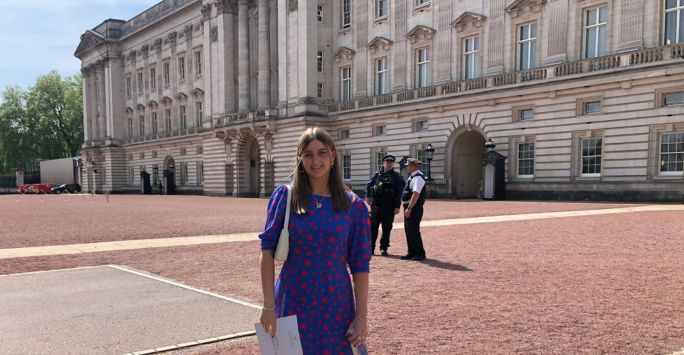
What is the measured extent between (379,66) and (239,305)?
3412 centimetres

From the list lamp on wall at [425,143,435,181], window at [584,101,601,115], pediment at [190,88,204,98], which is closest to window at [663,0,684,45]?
window at [584,101,601,115]

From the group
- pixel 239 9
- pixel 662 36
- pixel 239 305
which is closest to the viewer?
pixel 239 305

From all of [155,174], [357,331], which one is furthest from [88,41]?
[357,331]

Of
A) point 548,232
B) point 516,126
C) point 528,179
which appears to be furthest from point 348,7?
point 548,232

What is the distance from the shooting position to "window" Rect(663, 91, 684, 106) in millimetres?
22906

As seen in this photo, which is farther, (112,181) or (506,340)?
(112,181)

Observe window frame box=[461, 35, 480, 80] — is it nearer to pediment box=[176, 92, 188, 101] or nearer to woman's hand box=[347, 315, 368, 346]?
woman's hand box=[347, 315, 368, 346]

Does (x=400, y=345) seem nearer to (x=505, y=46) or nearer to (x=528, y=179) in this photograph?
(x=528, y=179)

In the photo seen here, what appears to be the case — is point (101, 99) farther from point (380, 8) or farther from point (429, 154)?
point (429, 154)

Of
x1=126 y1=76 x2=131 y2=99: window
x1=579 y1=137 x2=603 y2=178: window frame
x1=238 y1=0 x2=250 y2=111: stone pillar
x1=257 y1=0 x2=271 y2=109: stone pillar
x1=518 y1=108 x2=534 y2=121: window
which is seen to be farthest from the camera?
x1=126 y1=76 x2=131 y2=99: window

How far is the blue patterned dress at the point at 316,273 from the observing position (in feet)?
9.12

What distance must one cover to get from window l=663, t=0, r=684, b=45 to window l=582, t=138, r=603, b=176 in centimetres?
561

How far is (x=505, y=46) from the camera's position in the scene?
3014cm

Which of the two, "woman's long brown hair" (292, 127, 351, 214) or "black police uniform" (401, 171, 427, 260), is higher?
"woman's long brown hair" (292, 127, 351, 214)
